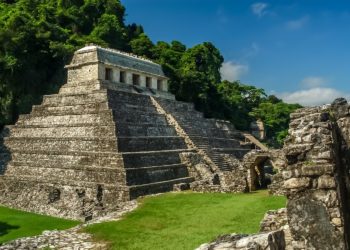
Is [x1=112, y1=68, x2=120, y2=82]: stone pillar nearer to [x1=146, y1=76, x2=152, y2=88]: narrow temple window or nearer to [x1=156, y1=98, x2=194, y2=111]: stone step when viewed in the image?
[x1=156, y1=98, x2=194, y2=111]: stone step

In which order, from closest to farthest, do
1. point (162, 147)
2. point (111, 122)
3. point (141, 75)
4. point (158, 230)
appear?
point (158, 230) < point (111, 122) < point (162, 147) < point (141, 75)

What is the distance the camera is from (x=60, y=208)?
16906 millimetres

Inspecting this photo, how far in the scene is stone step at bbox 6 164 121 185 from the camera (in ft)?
57.9

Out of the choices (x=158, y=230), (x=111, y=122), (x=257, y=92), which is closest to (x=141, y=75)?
(x=111, y=122)

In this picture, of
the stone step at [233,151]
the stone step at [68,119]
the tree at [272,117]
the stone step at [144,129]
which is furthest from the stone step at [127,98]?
the tree at [272,117]

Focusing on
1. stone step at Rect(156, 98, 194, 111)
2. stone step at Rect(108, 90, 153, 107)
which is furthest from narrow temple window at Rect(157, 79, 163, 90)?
stone step at Rect(108, 90, 153, 107)

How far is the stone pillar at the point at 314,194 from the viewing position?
189 inches

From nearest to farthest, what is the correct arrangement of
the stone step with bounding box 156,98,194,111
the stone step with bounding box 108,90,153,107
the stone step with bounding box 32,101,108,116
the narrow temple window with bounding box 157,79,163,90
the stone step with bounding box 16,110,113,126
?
the stone step with bounding box 16,110,113,126 < the stone step with bounding box 32,101,108,116 < the stone step with bounding box 108,90,153,107 < the stone step with bounding box 156,98,194,111 < the narrow temple window with bounding box 157,79,163,90

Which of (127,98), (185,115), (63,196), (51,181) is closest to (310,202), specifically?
(63,196)

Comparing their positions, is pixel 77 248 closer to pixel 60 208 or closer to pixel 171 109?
pixel 60 208

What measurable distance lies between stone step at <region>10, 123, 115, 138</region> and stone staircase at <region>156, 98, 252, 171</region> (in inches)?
261

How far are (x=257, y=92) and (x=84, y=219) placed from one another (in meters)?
47.9

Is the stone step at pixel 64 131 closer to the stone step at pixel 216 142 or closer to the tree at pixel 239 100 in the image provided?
the stone step at pixel 216 142

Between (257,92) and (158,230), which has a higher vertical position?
(257,92)
